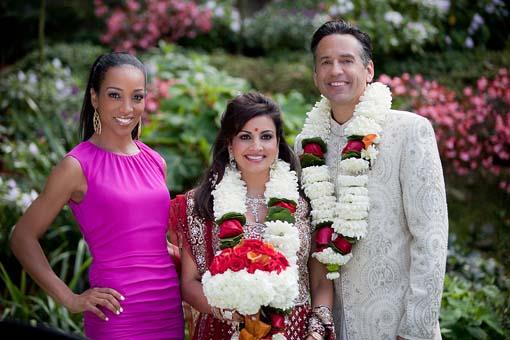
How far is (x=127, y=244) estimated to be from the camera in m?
3.20

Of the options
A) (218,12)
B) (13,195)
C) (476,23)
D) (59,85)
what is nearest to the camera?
(13,195)

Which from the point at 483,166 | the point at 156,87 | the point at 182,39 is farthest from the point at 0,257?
the point at 182,39

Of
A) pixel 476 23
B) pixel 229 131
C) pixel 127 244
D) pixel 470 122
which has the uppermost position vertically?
pixel 476 23

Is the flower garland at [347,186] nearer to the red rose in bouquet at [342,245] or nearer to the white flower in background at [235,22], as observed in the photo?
the red rose in bouquet at [342,245]

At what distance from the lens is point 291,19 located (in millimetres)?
11859

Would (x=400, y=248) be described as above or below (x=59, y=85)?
below

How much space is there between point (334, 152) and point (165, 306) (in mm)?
1108

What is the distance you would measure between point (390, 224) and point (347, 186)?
0.87ft

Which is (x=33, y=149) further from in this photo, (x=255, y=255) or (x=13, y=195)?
(x=255, y=255)

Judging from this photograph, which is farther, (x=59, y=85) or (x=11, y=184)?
(x=59, y=85)

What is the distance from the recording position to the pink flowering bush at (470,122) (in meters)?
6.91

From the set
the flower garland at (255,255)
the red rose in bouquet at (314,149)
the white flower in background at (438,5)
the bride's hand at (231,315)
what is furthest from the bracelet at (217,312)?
the white flower in background at (438,5)

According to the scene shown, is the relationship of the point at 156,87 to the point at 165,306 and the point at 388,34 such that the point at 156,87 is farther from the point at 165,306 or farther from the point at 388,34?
the point at 165,306

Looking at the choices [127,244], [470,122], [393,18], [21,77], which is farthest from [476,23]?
[127,244]
